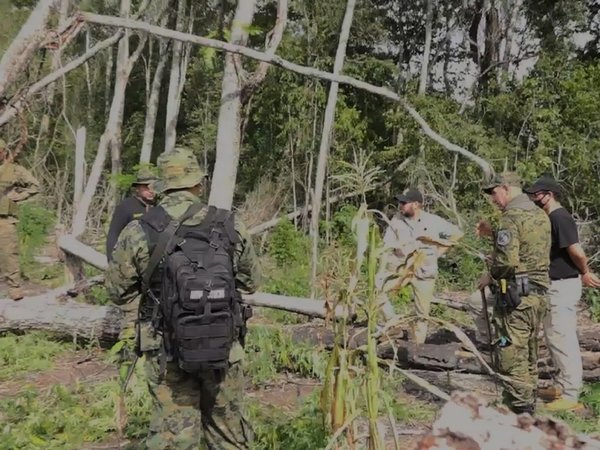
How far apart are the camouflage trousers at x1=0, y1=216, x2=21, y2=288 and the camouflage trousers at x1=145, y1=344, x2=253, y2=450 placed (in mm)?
5424

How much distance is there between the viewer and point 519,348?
4.81m

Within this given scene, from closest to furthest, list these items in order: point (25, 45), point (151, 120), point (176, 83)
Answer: point (25, 45) < point (151, 120) < point (176, 83)

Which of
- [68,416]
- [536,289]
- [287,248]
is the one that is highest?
[287,248]

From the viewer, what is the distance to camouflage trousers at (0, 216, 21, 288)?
326 inches

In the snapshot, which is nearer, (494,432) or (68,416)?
(494,432)

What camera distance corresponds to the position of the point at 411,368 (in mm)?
6105

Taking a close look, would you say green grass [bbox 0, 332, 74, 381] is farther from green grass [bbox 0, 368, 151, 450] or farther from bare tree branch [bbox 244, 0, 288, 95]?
bare tree branch [bbox 244, 0, 288, 95]

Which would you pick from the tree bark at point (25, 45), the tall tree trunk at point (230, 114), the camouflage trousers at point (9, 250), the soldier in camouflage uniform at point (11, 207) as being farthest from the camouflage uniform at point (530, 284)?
the camouflage trousers at point (9, 250)

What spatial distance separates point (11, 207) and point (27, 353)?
2639 millimetres

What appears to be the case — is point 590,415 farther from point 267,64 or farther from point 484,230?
point 267,64

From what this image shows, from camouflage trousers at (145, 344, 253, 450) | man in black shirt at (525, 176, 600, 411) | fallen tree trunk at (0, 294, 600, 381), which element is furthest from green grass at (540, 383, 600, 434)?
camouflage trousers at (145, 344, 253, 450)

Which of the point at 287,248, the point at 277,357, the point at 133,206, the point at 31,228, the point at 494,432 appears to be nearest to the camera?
the point at 494,432

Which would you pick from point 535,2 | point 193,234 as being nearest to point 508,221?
point 193,234

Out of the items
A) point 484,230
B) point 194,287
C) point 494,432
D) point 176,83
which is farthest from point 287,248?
point 176,83
